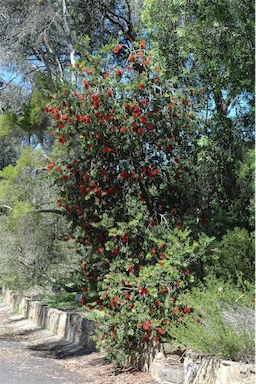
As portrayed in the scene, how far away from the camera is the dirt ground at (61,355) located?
8.52m

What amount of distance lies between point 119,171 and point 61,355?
4165 millimetres

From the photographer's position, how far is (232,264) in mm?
8320

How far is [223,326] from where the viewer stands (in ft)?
22.0

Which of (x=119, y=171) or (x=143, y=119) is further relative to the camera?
(x=119, y=171)

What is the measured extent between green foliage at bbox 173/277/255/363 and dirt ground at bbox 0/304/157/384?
1197 millimetres

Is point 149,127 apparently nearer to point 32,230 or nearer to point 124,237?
Result: point 124,237

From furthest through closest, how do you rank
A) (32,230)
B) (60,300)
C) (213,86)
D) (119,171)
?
(60,300)
(32,230)
(213,86)
(119,171)

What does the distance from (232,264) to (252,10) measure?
12.6 feet

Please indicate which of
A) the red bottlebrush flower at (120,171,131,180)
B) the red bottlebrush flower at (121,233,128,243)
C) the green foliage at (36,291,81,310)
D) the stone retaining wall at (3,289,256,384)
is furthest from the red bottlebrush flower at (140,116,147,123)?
the green foliage at (36,291,81,310)

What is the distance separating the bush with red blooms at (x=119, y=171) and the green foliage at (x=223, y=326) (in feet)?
4.69

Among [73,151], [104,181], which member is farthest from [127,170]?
[73,151]

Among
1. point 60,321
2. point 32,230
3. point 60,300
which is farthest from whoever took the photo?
point 60,300

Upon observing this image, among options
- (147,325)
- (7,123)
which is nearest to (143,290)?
(147,325)

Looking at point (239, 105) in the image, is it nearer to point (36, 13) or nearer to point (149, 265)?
point (149, 265)
